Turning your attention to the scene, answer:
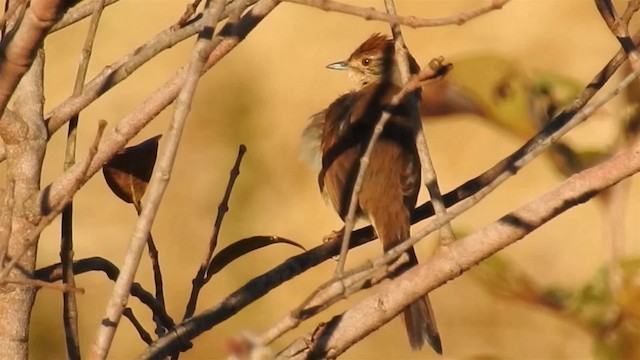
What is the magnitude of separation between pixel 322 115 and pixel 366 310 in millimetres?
2248

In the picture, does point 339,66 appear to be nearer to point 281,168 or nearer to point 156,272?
point 281,168

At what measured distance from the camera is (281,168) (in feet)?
15.2

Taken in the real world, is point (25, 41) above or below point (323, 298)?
above

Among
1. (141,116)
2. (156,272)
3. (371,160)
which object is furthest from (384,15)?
(371,160)

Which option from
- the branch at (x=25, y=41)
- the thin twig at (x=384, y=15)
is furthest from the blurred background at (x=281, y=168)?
the branch at (x=25, y=41)

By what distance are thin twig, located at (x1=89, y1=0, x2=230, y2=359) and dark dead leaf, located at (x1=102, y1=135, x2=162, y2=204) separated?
0.62 m

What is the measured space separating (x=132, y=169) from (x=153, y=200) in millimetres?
670

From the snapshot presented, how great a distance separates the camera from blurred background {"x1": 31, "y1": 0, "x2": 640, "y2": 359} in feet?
14.5

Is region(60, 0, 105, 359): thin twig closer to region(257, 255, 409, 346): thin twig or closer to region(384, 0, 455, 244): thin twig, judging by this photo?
region(257, 255, 409, 346): thin twig

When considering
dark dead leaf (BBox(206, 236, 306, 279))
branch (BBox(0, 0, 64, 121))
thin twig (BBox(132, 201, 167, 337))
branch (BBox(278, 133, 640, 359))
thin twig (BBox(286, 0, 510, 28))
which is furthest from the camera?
dark dead leaf (BBox(206, 236, 306, 279))

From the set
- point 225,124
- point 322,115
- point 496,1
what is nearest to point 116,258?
point 225,124

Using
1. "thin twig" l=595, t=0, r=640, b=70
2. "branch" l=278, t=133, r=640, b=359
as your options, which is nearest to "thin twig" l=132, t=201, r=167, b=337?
"branch" l=278, t=133, r=640, b=359

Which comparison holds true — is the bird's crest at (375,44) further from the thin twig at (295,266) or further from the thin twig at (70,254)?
the thin twig at (70,254)

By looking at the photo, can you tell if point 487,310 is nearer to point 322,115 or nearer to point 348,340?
point 322,115
